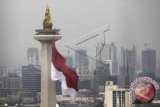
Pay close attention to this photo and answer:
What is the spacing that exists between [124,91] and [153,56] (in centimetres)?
574

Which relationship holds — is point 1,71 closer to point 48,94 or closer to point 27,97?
point 27,97

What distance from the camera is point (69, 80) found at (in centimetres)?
1188

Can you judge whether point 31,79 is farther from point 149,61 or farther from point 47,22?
point 47,22

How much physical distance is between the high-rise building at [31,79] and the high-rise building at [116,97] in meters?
5.69

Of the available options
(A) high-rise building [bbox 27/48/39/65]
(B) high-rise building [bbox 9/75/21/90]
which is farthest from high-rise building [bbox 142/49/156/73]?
(B) high-rise building [bbox 9/75/21/90]

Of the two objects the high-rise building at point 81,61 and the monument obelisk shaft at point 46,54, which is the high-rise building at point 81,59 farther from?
the monument obelisk shaft at point 46,54

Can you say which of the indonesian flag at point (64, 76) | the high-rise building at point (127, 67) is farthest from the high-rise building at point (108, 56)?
the indonesian flag at point (64, 76)

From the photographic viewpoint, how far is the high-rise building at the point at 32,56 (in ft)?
117

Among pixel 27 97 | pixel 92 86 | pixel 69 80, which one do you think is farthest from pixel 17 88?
pixel 69 80

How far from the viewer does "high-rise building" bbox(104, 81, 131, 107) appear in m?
33.4

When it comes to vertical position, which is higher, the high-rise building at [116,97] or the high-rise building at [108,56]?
the high-rise building at [108,56]

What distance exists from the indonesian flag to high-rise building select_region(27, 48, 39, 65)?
74.7ft

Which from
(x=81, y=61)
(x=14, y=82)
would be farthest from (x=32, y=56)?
(x=81, y=61)

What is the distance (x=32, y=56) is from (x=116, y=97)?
5779 millimetres
